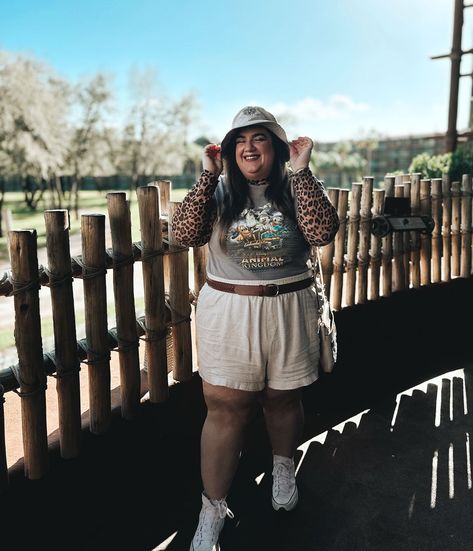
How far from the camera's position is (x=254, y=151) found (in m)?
2.05

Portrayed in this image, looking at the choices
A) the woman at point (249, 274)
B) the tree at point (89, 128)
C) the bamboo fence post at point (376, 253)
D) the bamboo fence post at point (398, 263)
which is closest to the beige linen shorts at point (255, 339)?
the woman at point (249, 274)

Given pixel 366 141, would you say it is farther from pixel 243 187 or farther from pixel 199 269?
pixel 243 187

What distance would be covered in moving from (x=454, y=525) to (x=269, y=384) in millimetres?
1079

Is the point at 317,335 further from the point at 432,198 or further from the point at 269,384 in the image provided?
the point at 432,198

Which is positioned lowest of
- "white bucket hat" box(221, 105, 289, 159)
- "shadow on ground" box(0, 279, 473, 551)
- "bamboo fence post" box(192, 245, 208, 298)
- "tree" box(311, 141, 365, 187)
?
"shadow on ground" box(0, 279, 473, 551)

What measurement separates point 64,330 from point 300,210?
1056mm

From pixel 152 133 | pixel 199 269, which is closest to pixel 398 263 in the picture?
pixel 199 269

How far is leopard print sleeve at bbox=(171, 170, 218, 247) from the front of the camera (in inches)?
79.5

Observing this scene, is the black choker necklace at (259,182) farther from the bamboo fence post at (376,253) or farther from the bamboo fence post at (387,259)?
the bamboo fence post at (387,259)

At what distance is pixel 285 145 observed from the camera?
2148 mm

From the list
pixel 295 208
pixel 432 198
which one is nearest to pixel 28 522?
pixel 295 208

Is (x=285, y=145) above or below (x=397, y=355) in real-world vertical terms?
above

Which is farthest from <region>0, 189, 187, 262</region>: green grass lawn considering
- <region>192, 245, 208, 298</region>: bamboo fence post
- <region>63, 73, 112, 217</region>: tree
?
<region>192, 245, 208, 298</region>: bamboo fence post

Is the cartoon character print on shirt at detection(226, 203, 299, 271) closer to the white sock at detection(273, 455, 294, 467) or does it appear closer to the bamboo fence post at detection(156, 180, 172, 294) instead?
the bamboo fence post at detection(156, 180, 172, 294)
